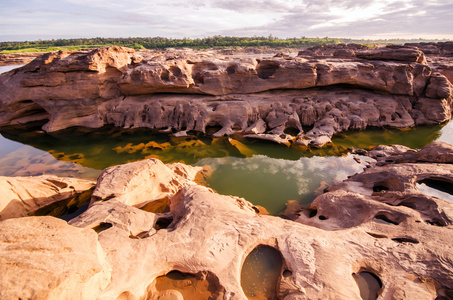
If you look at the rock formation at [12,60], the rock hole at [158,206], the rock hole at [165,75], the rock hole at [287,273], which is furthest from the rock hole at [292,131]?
the rock formation at [12,60]

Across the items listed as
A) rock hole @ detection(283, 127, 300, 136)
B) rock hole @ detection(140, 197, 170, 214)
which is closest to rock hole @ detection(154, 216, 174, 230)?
rock hole @ detection(140, 197, 170, 214)

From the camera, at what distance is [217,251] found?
13.1ft

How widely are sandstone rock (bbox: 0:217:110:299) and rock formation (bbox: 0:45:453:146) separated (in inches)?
370

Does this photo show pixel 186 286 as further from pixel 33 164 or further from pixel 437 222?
pixel 33 164

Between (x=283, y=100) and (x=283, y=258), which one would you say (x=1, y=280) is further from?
(x=283, y=100)

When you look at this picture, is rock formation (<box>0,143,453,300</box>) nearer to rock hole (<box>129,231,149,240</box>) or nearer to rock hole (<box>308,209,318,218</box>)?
rock hole (<box>129,231,149,240</box>)

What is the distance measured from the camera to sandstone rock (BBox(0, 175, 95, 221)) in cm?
579

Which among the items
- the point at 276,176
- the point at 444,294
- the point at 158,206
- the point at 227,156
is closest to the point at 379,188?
the point at 276,176

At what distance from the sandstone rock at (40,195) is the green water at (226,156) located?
1.47 metres

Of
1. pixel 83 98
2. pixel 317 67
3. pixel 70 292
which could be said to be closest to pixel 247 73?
pixel 317 67

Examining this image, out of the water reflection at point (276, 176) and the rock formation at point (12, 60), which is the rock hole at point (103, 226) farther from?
the rock formation at point (12, 60)

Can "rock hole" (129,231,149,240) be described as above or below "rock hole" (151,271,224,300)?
above

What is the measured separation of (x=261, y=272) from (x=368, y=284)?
69.7 inches

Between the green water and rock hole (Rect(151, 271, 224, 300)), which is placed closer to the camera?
rock hole (Rect(151, 271, 224, 300))
